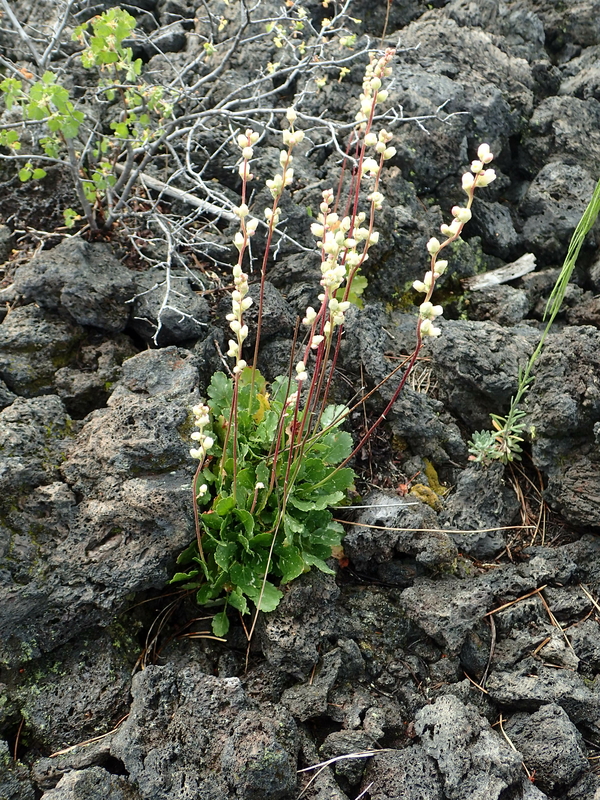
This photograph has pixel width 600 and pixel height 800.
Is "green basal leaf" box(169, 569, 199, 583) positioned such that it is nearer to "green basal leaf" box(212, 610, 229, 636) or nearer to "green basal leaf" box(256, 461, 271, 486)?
"green basal leaf" box(212, 610, 229, 636)

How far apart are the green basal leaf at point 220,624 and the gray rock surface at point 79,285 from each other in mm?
1521

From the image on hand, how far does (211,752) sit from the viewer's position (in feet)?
6.70

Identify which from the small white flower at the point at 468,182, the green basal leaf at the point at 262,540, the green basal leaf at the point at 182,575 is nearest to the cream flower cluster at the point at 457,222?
the small white flower at the point at 468,182

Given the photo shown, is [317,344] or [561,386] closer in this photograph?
[317,344]

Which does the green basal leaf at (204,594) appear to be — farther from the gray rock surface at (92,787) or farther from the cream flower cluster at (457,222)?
the cream flower cluster at (457,222)

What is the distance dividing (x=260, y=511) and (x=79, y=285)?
1.43m

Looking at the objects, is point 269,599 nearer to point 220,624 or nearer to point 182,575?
point 220,624

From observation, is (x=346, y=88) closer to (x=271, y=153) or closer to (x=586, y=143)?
(x=271, y=153)

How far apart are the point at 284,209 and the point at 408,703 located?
2683mm

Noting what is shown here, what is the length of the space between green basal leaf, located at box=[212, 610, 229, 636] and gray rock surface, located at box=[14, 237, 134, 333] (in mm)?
1521

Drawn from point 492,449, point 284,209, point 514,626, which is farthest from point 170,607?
point 284,209

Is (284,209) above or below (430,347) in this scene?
above

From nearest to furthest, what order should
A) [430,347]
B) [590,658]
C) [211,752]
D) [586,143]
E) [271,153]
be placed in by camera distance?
1. [211,752]
2. [590,658]
3. [430,347]
4. [271,153]
5. [586,143]

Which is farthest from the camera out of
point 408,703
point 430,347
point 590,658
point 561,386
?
point 430,347
